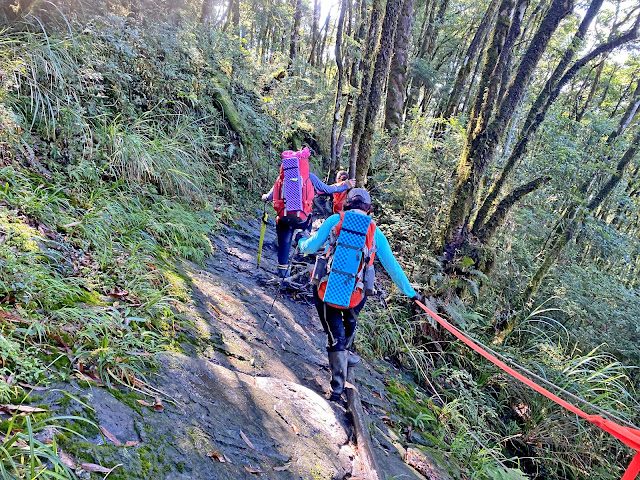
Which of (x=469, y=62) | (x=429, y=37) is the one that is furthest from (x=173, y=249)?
(x=429, y=37)

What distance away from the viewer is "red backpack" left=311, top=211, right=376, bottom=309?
13.0 ft

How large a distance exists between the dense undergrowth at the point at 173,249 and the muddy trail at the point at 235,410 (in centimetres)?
24

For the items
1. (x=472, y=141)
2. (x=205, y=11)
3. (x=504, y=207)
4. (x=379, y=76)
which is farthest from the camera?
(x=205, y=11)

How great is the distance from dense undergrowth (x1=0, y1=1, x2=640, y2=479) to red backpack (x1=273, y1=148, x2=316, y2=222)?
4.91ft

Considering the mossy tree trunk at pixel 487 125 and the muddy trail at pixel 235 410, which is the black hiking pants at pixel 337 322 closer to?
the muddy trail at pixel 235 410

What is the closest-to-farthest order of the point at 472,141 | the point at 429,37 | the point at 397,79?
the point at 472,141, the point at 397,79, the point at 429,37

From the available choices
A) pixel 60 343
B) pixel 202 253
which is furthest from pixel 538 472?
pixel 60 343

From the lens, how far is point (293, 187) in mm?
6344

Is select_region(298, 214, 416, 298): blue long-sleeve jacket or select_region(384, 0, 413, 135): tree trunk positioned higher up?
select_region(384, 0, 413, 135): tree trunk

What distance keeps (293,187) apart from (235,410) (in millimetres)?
4025

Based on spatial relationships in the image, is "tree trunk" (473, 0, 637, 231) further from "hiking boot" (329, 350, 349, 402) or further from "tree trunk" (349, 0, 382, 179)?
"hiking boot" (329, 350, 349, 402)

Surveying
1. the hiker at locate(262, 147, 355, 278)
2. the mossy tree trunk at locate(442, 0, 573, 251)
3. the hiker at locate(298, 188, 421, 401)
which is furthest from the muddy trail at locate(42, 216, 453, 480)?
the mossy tree trunk at locate(442, 0, 573, 251)

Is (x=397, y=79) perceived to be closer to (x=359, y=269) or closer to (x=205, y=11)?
(x=205, y=11)

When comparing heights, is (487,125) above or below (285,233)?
above
